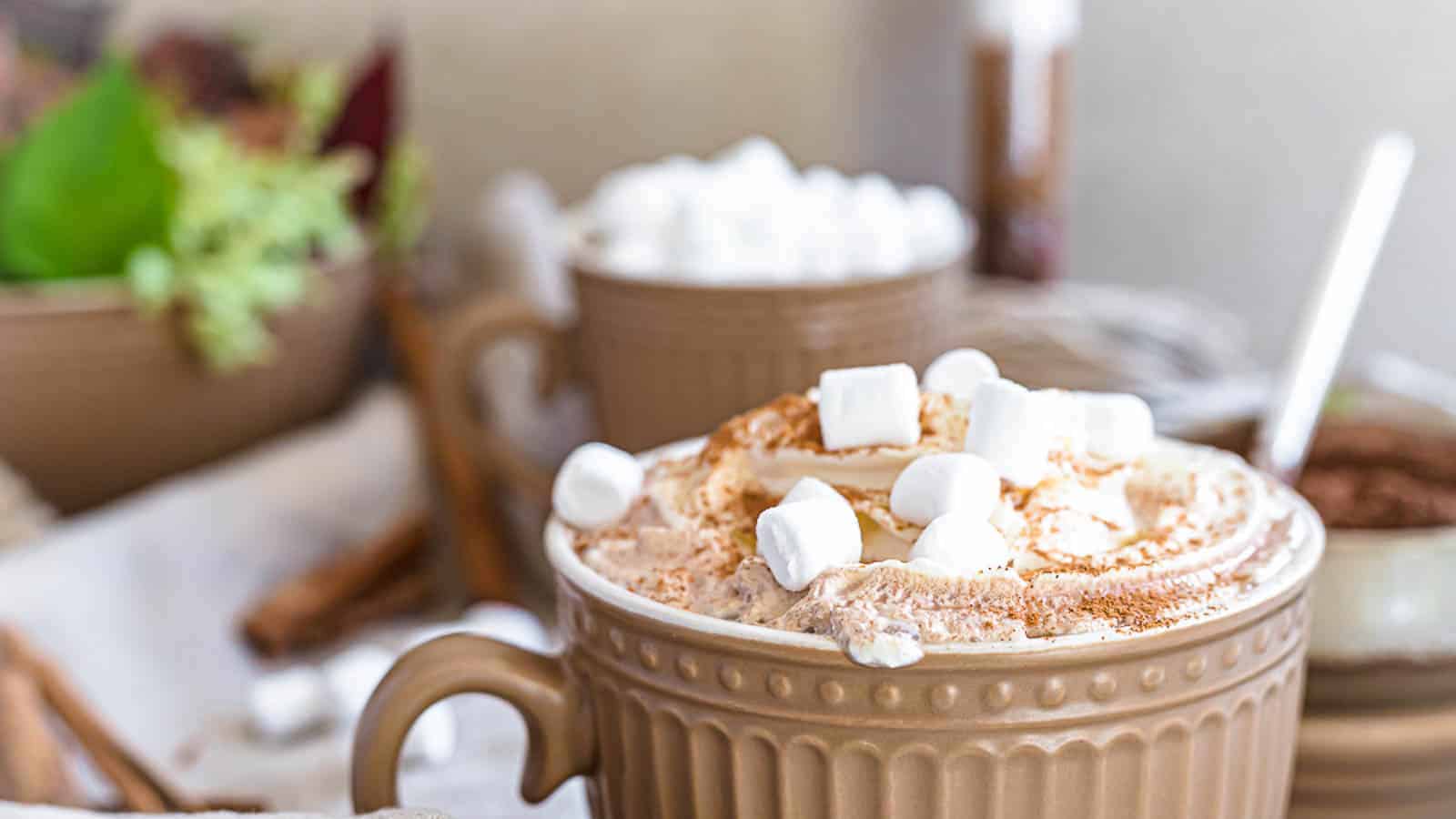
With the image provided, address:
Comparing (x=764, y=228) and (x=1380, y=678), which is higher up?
(x=764, y=228)

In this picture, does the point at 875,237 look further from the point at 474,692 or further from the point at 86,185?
A: the point at 86,185

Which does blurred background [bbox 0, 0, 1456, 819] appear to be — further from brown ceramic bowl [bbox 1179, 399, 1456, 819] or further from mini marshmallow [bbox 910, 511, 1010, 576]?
mini marshmallow [bbox 910, 511, 1010, 576]

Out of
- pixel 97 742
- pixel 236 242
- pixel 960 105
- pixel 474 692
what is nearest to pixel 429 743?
pixel 97 742

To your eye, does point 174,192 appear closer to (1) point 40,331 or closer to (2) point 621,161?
(1) point 40,331

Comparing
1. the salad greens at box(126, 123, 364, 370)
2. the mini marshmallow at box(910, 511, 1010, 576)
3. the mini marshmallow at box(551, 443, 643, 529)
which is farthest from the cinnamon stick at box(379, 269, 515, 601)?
the mini marshmallow at box(910, 511, 1010, 576)

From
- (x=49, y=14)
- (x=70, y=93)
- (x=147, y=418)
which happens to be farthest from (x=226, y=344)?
(x=49, y=14)
